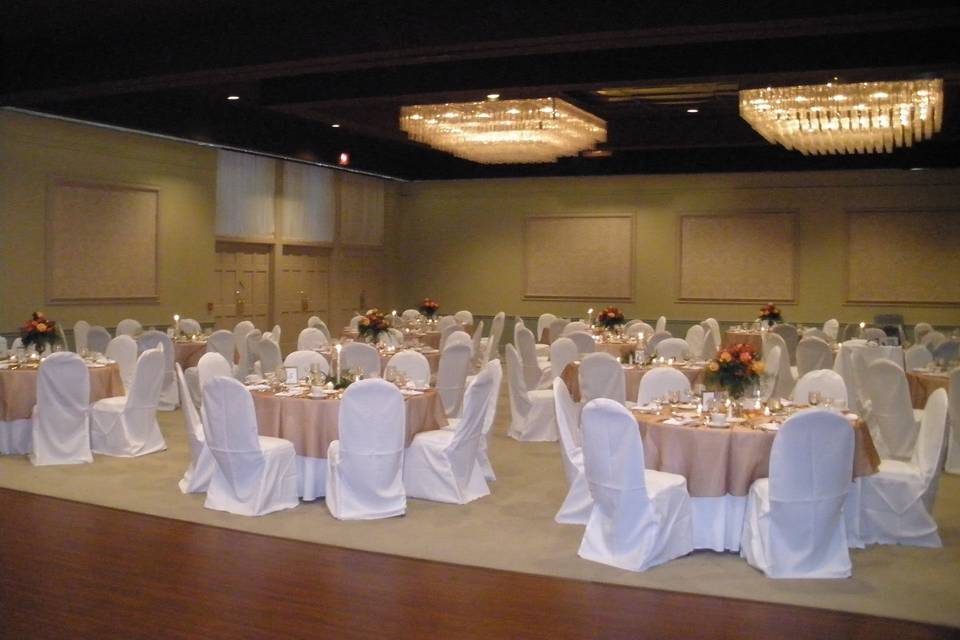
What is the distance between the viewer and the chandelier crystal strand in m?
8.96

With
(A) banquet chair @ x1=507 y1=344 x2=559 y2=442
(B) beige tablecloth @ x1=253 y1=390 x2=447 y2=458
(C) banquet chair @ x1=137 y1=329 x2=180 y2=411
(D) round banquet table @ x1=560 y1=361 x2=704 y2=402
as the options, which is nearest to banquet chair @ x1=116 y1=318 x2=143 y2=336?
(C) banquet chair @ x1=137 y1=329 x2=180 y2=411

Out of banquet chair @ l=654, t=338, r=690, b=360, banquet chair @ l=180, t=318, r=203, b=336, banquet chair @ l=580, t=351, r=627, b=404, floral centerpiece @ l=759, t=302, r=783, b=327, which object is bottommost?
banquet chair @ l=580, t=351, r=627, b=404

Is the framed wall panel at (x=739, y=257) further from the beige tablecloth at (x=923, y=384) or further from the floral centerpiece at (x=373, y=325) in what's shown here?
the floral centerpiece at (x=373, y=325)

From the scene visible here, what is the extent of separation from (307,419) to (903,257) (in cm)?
1147

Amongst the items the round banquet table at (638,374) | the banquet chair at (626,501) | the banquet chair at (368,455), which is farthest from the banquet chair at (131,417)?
the banquet chair at (626,501)

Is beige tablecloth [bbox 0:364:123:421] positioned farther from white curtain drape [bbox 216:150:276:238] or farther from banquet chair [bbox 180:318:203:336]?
white curtain drape [bbox 216:150:276:238]

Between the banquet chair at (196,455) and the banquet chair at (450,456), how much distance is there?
1407mm

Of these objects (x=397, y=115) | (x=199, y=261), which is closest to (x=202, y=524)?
(x=397, y=115)

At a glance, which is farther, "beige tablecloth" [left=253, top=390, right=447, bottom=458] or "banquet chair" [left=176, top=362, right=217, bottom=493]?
"banquet chair" [left=176, top=362, right=217, bottom=493]

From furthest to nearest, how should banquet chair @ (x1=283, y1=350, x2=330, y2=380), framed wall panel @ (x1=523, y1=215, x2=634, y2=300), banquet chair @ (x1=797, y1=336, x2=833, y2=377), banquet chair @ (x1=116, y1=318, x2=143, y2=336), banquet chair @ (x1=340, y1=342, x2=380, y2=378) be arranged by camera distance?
framed wall panel @ (x1=523, y1=215, x2=634, y2=300) < banquet chair @ (x1=116, y1=318, x2=143, y2=336) < banquet chair @ (x1=797, y1=336, x2=833, y2=377) < banquet chair @ (x1=340, y1=342, x2=380, y2=378) < banquet chair @ (x1=283, y1=350, x2=330, y2=380)

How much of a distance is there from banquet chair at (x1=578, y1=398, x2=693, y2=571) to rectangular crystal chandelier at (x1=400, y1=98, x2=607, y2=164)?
5.67m

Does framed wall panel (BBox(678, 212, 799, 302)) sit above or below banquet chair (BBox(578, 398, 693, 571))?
above

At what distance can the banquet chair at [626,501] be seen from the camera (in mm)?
5324

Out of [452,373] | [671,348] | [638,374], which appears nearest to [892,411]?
[638,374]
